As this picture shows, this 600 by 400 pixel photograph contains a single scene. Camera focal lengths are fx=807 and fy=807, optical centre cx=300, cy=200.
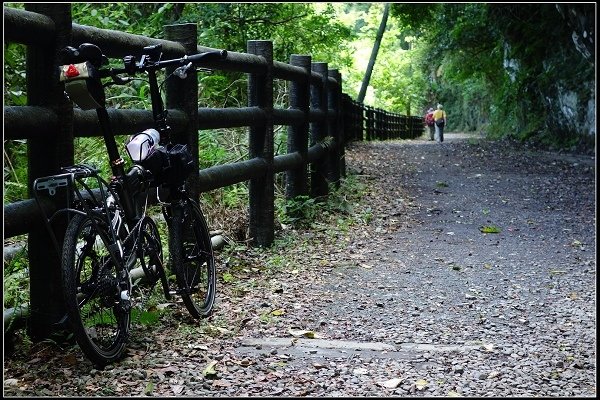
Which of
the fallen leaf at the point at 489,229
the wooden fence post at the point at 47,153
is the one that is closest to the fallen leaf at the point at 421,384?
the wooden fence post at the point at 47,153

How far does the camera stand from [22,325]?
377 cm

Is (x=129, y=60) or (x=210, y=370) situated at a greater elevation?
(x=129, y=60)

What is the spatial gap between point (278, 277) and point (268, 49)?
2.03 meters

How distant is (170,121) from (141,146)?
2.91 feet

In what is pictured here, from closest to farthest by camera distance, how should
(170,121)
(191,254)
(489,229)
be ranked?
(191,254)
(170,121)
(489,229)

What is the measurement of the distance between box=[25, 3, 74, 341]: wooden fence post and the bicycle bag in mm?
485

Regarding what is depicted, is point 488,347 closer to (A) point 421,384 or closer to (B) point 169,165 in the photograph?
(A) point 421,384

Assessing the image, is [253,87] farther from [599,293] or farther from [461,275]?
[599,293]

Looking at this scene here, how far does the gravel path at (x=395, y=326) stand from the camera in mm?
3492

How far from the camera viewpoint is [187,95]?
5.21m

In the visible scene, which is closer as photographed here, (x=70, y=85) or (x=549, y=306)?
(x=70, y=85)

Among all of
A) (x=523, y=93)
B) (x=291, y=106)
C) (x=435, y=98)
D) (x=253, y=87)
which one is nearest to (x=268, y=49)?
(x=253, y=87)

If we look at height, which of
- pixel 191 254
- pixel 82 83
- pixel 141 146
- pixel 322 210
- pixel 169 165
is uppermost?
pixel 82 83

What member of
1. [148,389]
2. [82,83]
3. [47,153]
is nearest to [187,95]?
[47,153]
